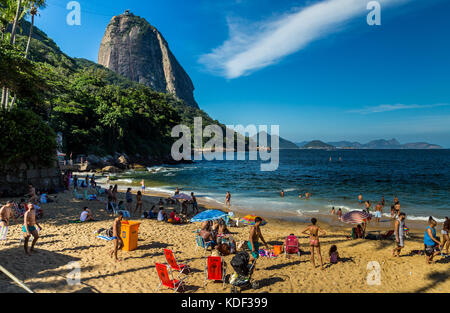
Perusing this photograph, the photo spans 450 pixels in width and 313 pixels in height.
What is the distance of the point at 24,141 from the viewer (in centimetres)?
1552

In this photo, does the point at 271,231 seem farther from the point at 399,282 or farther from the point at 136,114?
the point at 136,114

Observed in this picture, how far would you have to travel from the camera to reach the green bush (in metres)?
14.9

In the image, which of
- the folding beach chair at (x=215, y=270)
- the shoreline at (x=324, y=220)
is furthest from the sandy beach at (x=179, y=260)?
the shoreline at (x=324, y=220)

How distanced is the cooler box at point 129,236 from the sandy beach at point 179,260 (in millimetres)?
266

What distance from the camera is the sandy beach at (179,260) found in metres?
6.34

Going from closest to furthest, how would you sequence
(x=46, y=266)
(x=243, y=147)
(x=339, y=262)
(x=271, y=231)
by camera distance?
1. (x=46, y=266)
2. (x=339, y=262)
3. (x=271, y=231)
4. (x=243, y=147)

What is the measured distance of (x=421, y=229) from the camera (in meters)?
13.9

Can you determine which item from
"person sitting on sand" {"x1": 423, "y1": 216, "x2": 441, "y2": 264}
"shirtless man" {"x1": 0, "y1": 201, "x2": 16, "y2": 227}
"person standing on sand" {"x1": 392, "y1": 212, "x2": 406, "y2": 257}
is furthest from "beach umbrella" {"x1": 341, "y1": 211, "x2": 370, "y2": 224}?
"shirtless man" {"x1": 0, "y1": 201, "x2": 16, "y2": 227}

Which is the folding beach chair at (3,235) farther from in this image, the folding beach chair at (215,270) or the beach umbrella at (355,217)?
the beach umbrella at (355,217)

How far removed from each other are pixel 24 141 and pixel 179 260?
1409 centimetres

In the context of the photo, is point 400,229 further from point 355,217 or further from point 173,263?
point 173,263

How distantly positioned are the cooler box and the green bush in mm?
11514

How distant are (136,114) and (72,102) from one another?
710 inches
